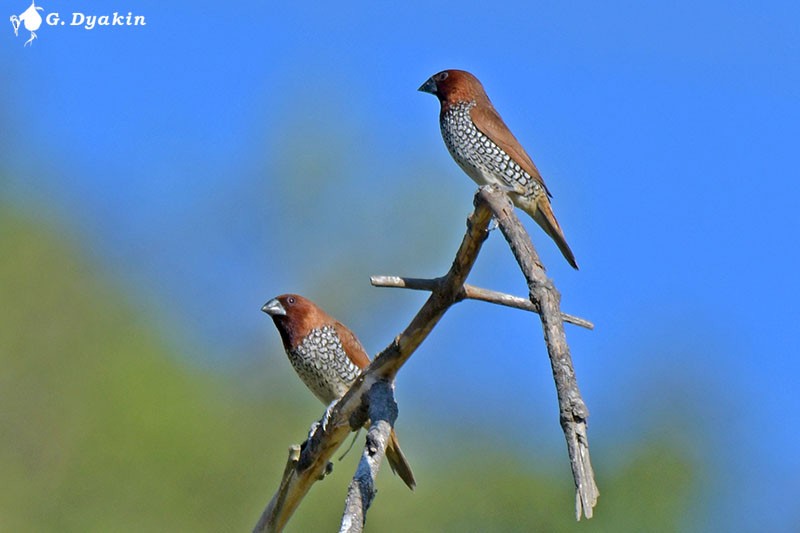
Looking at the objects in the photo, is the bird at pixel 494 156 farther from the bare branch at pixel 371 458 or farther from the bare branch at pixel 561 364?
the bare branch at pixel 561 364

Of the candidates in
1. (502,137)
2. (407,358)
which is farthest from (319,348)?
(407,358)

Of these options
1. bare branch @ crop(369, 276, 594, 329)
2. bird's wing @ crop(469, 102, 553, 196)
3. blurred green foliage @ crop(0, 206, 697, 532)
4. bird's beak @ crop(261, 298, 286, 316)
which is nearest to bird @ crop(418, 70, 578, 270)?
bird's wing @ crop(469, 102, 553, 196)

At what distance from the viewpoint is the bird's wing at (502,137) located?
6879 mm

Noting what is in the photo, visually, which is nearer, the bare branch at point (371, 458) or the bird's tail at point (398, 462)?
the bare branch at point (371, 458)

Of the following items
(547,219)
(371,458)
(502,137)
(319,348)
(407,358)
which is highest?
(502,137)

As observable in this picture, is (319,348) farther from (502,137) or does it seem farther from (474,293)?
(474,293)

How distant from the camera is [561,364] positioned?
9.76 feet

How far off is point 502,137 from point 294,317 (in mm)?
1441

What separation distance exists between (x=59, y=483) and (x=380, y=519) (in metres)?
5.66

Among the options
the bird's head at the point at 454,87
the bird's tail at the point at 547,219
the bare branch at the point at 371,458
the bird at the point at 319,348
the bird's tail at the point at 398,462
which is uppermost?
the bird's head at the point at 454,87

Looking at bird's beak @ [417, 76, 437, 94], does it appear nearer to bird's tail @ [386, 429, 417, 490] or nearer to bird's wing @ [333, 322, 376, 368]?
bird's wing @ [333, 322, 376, 368]

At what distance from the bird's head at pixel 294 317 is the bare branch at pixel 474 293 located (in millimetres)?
2671

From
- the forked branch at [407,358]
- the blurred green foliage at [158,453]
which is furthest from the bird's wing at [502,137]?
the blurred green foliage at [158,453]

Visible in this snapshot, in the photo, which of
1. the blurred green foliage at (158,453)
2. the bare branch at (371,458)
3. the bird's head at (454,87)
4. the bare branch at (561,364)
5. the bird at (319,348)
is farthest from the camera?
the blurred green foliage at (158,453)
